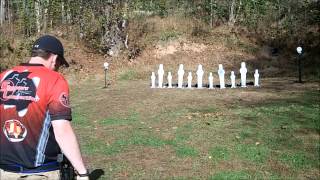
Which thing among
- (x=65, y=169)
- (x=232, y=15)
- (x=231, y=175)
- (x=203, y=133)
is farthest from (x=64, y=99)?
(x=232, y=15)

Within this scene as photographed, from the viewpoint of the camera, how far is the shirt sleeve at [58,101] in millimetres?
4215

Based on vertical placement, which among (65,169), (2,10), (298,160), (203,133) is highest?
(2,10)

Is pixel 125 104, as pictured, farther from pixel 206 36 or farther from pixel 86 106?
pixel 206 36

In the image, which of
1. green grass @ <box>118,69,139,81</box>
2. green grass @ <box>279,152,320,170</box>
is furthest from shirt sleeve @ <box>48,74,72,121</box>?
green grass @ <box>118,69,139,81</box>

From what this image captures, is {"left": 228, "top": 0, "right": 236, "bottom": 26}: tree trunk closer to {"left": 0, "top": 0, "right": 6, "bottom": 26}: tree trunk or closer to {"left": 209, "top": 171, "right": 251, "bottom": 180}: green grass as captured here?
{"left": 0, "top": 0, "right": 6, "bottom": 26}: tree trunk

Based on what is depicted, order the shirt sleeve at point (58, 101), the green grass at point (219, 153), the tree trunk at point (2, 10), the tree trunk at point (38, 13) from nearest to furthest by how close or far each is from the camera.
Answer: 1. the shirt sleeve at point (58, 101)
2. the green grass at point (219, 153)
3. the tree trunk at point (38, 13)
4. the tree trunk at point (2, 10)

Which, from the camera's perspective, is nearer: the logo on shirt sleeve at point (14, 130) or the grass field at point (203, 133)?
the logo on shirt sleeve at point (14, 130)

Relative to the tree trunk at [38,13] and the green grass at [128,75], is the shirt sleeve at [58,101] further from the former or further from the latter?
the tree trunk at [38,13]

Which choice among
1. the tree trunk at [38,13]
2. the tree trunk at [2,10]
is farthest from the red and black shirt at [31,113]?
the tree trunk at [2,10]

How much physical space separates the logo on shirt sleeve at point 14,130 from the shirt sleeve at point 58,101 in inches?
10.3

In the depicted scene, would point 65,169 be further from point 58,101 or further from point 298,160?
point 298,160

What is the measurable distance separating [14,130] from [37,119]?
0.72 feet

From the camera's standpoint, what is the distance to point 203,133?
42.7 ft

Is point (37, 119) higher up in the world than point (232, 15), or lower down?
lower down
